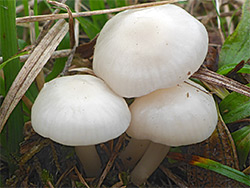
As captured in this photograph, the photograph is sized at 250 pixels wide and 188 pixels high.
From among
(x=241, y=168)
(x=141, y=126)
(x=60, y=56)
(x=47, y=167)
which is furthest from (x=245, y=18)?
(x=47, y=167)

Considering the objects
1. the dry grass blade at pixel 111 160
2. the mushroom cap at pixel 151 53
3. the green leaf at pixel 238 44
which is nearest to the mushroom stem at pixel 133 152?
the dry grass blade at pixel 111 160

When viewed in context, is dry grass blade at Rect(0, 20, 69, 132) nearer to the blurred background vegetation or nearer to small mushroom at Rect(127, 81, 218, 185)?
the blurred background vegetation

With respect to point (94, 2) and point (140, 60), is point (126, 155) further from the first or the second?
point (94, 2)

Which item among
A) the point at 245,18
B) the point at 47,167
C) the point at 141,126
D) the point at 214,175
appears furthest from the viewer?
the point at 245,18

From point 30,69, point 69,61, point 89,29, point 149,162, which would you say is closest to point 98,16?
point 89,29

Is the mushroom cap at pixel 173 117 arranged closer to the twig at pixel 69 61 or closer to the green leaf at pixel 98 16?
the twig at pixel 69 61

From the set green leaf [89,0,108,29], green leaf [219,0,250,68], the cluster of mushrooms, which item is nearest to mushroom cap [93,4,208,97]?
the cluster of mushrooms
